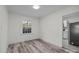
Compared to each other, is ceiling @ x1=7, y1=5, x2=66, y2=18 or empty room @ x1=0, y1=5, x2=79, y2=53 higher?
ceiling @ x1=7, y1=5, x2=66, y2=18

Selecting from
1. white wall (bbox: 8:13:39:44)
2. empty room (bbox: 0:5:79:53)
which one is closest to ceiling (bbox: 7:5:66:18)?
empty room (bbox: 0:5:79:53)

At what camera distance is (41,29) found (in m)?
5.44

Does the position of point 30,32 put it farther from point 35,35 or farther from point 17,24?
point 17,24

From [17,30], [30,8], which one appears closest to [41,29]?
[17,30]

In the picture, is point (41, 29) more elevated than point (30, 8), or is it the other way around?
point (30, 8)

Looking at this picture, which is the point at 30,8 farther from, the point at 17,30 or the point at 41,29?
the point at 41,29

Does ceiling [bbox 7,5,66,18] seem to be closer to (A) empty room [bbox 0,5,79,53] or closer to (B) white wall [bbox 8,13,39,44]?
(A) empty room [bbox 0,5,79,53]

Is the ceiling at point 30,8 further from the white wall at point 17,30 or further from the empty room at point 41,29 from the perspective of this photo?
the white wall at point 17,30

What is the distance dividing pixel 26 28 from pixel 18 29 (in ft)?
2.11

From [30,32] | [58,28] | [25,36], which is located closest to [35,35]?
[30,32]

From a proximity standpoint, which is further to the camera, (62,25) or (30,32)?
(30,32)

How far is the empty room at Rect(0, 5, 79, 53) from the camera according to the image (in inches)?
109
